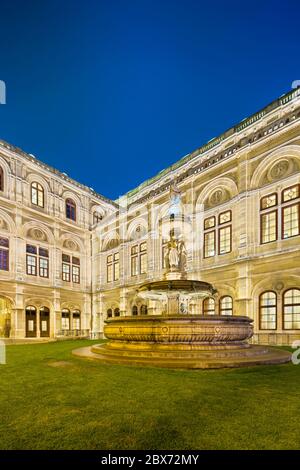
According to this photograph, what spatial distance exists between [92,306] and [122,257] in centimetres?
690

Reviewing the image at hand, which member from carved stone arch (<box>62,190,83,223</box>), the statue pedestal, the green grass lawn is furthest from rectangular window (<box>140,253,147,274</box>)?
the green grass lawn

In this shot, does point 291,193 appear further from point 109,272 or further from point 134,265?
point 109,272

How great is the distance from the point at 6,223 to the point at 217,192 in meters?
17.9

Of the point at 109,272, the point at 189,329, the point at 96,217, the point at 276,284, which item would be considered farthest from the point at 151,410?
the point at 96,217

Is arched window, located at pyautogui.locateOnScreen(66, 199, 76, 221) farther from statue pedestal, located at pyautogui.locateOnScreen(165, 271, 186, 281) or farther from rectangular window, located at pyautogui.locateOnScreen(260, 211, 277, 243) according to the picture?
statue pedestal, located at pyautogui.locateOnScreen(165, 271, 186, 281)

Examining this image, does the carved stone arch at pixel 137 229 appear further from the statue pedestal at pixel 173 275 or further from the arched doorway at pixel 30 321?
the statue pedestal at pixel 173 275

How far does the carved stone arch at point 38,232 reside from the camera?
27.4 meters

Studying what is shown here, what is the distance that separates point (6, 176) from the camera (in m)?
26.4

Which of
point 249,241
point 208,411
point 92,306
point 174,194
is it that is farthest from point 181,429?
point 92,306

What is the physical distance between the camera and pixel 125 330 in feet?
31.4

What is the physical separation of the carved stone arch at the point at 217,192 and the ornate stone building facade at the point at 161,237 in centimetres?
7

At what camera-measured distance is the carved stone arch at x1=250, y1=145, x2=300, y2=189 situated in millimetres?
17703

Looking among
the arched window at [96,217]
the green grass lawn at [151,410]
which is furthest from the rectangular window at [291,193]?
the arched window at [96,217]
